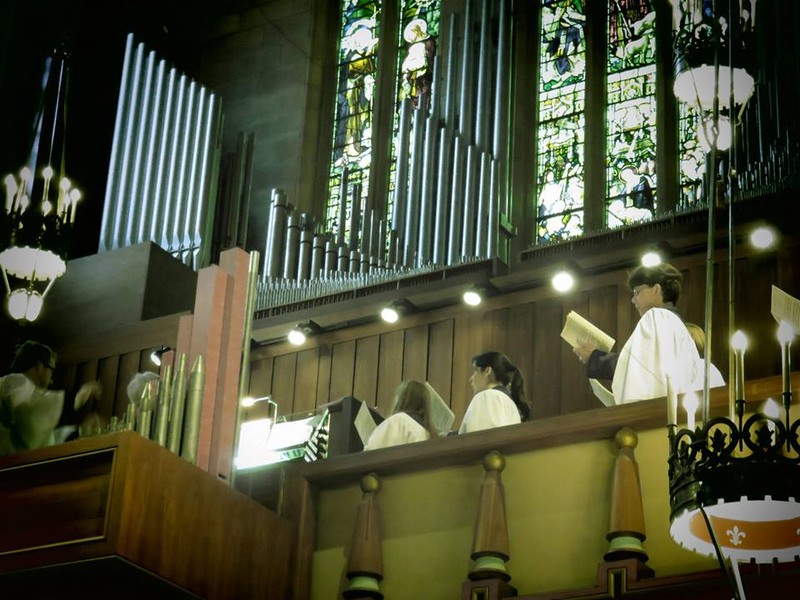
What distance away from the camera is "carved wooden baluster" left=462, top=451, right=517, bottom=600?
7.05 m

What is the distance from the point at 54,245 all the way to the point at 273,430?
501 centimetres

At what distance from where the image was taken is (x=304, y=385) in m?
13.5

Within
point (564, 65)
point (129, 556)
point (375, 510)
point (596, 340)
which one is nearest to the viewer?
point (129, 556)

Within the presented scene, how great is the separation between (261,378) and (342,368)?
0.84 meters

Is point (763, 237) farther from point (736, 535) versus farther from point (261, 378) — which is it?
point (736, 535)

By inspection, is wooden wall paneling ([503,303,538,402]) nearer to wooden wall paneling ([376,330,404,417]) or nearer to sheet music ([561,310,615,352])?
wooden wall paneling ([376,330,404,417])

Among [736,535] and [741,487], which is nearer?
[741,487]

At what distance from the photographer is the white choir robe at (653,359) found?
8328mm

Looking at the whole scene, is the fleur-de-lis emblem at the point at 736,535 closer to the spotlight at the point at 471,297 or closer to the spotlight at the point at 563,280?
the spotlight at the point at 563,280

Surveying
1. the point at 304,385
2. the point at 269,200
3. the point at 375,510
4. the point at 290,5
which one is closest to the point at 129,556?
the point at 375,510

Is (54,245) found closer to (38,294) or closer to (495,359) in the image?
(38,294)

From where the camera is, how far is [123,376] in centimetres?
1376

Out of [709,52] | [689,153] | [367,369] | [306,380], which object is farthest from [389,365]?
[709,52]

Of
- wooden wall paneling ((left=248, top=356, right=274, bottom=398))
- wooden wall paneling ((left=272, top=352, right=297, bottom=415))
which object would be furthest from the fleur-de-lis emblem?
wooden wall paneling ((left=248, top=356, right=274, bottom=398))
